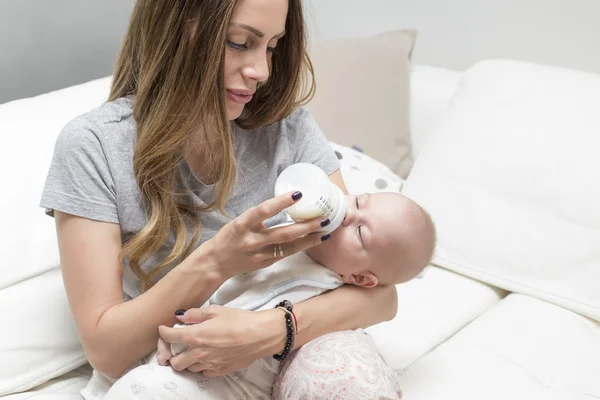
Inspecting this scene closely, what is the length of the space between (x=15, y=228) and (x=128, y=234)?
322 mm

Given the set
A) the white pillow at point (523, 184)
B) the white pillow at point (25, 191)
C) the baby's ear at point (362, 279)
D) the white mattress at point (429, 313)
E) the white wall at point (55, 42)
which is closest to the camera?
the baby's ear at point (362, 279)

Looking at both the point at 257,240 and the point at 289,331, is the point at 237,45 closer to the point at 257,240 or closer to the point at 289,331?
the point at 257,240

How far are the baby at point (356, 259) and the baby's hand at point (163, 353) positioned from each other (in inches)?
6.0

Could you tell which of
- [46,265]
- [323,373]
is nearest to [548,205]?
[323,373]

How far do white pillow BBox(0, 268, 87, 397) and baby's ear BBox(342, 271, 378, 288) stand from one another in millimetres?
610

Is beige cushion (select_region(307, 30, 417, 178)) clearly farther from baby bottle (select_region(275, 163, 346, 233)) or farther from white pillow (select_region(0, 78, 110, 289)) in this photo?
baby bottle (select_region(275, 163, 346, 233))

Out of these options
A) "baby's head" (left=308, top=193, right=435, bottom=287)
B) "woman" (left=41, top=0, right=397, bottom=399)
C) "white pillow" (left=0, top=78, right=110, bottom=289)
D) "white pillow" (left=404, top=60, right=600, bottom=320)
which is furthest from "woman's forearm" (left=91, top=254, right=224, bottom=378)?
"white pillow" (left=404, top=60, right=600, bottom=320)

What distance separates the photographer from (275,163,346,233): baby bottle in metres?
1.26

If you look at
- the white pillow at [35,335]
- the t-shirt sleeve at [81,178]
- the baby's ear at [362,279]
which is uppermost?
the t-shirt sleeve at [81,178]

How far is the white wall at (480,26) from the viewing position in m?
2.35

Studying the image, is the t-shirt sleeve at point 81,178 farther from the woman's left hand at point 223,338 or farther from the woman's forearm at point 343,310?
the woman's forearm at point 343,310

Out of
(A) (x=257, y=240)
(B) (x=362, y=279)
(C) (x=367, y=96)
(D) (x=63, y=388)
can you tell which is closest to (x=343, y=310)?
(B) (x=362, y=279)

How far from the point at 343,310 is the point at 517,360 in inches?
18.8

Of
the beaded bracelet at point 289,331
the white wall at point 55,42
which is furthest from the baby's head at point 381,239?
the white wall at point 55,42
